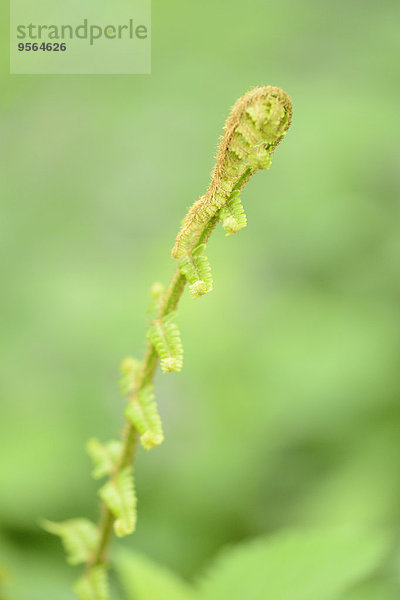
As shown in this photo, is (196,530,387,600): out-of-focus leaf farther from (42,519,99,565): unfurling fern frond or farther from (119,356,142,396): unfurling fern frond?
(119,356,142,396): unfurling fern frond

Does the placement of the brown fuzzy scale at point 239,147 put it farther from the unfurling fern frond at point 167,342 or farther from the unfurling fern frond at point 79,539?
the unfurling fern frond at point 79,539

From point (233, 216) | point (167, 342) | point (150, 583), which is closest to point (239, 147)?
point (233, 216)

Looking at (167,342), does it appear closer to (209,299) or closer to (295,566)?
(295,566)

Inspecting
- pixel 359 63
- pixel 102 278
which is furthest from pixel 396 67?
pixel 102 278

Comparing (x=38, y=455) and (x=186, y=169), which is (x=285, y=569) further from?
(x=186, y=169)
